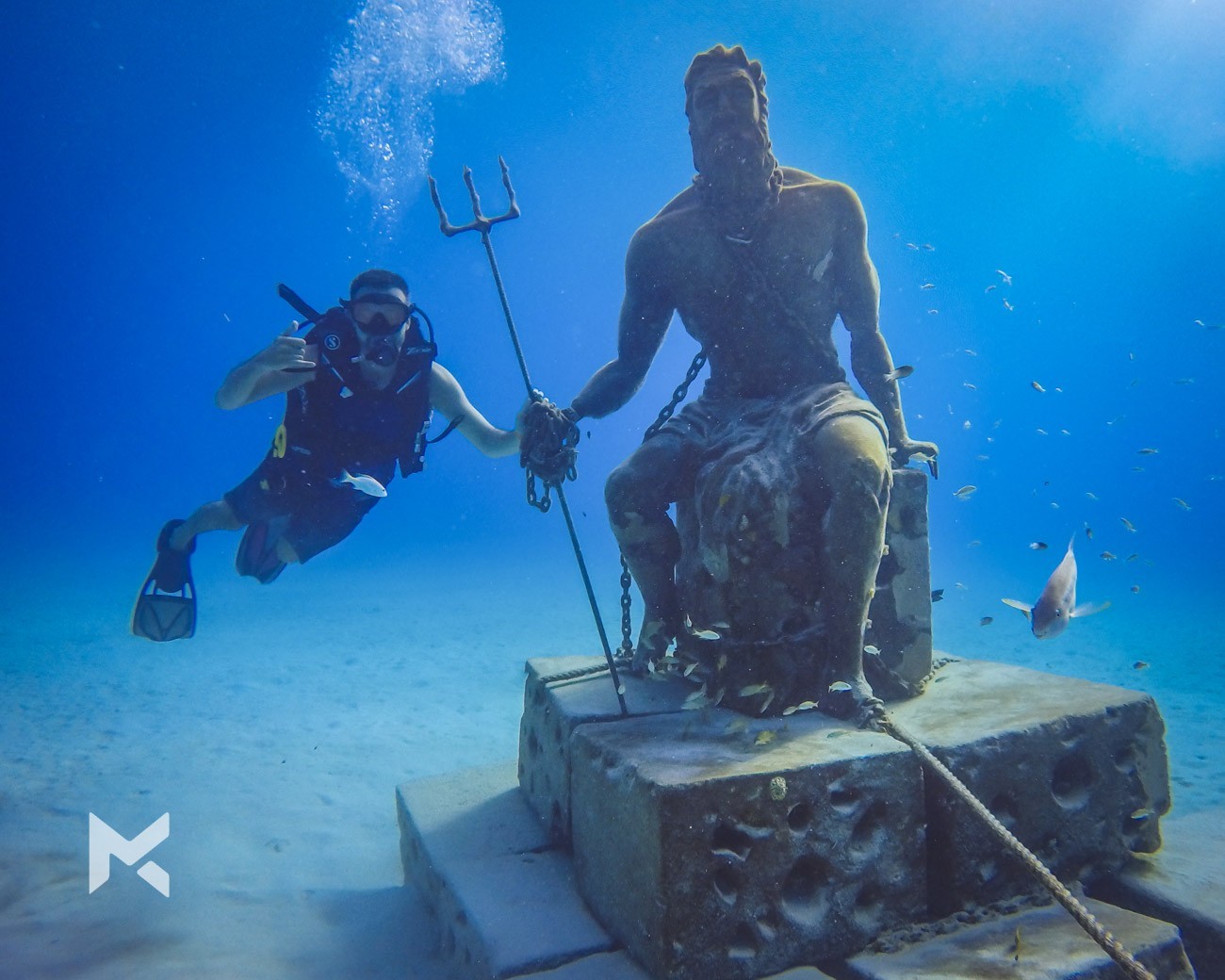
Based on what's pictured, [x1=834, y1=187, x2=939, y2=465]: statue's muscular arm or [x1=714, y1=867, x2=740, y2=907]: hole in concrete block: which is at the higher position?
[x1=834, y1=187, x2=939, y2=465]: statue's muscular arm

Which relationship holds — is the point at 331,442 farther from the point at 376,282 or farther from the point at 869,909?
the point at 869,909

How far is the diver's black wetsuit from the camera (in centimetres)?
555

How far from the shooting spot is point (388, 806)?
5.73 metres

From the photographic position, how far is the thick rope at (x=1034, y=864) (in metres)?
1.94

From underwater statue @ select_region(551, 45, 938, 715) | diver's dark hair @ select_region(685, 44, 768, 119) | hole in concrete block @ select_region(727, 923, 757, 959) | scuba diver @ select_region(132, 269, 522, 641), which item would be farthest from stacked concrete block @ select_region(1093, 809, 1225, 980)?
scuba diver @ select_region(132, 269, 522, 641)

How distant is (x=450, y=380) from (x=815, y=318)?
142 inches

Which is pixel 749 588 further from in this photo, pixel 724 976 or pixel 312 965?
pixel 312 965

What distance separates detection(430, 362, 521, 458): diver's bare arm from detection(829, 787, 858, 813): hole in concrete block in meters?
4.23

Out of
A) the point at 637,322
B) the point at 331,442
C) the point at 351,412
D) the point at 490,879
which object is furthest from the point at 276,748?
the point at 637,322

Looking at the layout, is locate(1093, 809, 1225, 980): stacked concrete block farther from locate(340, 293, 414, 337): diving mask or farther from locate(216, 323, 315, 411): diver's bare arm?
locate(340, 293, 414, 337): diving mask

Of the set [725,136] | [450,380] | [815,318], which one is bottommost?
[815,318]

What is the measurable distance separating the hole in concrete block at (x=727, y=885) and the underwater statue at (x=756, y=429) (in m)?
0.83

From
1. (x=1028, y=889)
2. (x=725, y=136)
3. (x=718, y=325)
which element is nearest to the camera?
(x=1028, y=889)

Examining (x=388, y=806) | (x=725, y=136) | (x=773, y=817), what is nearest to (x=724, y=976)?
(x=773, y=817)
